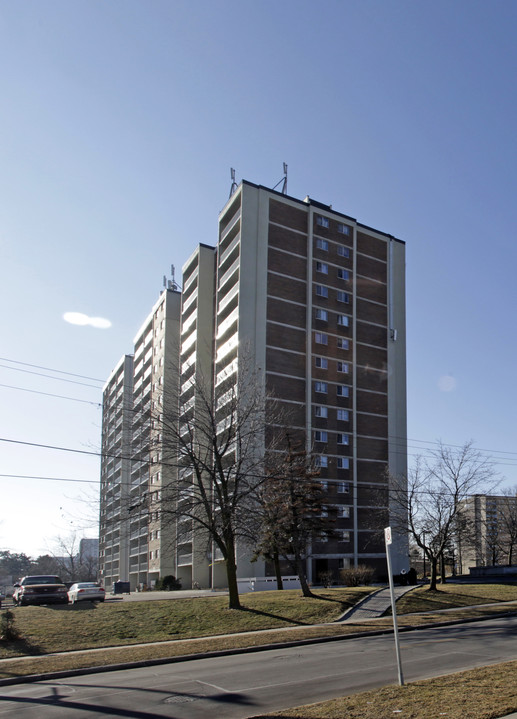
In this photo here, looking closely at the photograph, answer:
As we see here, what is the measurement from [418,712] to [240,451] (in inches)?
784

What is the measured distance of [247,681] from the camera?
42.5 feet

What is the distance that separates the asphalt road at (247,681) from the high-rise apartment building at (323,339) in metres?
35.4

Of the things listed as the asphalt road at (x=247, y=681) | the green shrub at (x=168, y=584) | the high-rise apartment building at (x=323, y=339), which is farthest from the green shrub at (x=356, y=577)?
the green shrub at (x=168, y=584)

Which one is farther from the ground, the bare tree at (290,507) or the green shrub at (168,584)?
the bare tree at (290,507)

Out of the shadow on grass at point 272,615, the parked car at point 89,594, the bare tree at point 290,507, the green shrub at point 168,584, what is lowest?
the green shrub at point 168,584

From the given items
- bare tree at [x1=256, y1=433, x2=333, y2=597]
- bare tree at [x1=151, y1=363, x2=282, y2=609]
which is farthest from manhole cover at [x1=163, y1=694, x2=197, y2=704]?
bare tree at [x1=256, y1=433, x2=333, y2=597]

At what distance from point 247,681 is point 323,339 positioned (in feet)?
157

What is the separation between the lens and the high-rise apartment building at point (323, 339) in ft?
185

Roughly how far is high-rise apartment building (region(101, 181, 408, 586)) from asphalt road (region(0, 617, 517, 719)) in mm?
35369

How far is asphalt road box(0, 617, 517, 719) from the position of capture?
35.6 ft

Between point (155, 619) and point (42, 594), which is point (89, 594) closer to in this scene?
point (42, 594)

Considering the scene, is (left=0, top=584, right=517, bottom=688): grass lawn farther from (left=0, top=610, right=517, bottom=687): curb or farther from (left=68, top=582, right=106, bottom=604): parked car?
(left=68, top=582, right=106, bottom=604): parked car

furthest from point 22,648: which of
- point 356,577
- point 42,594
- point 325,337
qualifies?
point 325,337

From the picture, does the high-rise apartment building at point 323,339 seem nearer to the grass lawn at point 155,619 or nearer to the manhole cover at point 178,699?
the grass lawn at point 155,619
